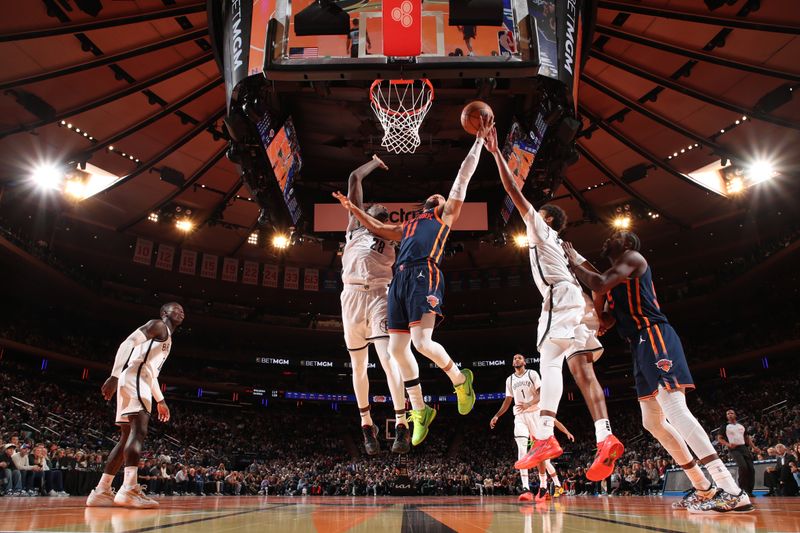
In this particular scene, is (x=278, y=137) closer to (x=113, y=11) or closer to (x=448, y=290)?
(x=113, y=11)

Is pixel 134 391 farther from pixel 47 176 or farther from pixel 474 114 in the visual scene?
pixel 47 176

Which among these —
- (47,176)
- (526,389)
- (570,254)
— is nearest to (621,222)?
(526,389)

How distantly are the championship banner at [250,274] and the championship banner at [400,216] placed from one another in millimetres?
17360

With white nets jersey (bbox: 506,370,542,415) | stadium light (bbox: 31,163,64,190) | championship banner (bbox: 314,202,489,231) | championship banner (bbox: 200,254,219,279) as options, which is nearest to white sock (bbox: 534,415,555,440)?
white nets jersey (bbox: 506,370,542,415)

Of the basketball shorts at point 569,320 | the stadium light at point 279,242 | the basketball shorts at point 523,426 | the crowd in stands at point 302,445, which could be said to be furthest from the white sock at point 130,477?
the stadium light at point 279,242

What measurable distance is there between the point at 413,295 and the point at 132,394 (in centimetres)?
350

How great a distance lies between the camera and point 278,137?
35.0ft

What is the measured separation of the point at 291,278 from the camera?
2995 cm

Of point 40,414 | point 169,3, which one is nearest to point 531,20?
point 169,3

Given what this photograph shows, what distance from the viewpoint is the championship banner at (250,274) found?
28.7 m

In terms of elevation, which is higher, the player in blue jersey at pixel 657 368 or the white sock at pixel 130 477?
the player in blue jersey at pixel 657 368

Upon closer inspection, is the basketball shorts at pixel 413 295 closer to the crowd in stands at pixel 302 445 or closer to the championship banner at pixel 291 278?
the crowd in stands at pixel 302 445

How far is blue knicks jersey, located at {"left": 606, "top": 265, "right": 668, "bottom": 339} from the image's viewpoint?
4.68 m

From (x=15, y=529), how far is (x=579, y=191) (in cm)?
1814
